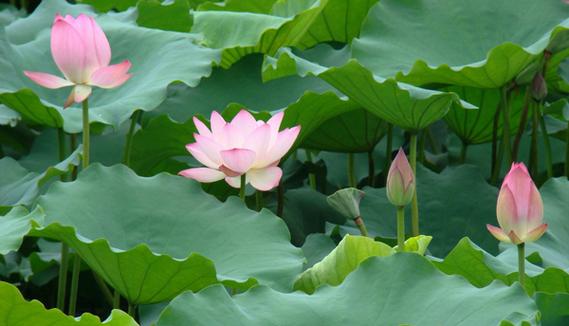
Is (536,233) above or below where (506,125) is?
above

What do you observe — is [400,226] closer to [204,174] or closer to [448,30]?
[204,174]

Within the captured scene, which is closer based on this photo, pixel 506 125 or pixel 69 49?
pixel 69 49

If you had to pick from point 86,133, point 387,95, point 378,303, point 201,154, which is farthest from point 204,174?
point 378,303

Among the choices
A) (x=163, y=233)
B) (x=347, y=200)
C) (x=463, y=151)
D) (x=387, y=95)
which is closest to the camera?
(x=347, y=200)

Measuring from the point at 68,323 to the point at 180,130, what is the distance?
29.6 inches

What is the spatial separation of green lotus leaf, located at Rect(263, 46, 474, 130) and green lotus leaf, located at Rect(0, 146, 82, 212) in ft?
1.28

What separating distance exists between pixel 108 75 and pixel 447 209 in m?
0.64

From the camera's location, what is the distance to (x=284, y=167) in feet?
7.11

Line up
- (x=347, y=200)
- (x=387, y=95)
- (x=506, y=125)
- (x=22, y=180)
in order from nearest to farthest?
(x=347, y=200), (x=387, y=95), (x=22, y=180), (x=506, y=125)

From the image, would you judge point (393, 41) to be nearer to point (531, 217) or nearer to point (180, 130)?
point (180, 130)

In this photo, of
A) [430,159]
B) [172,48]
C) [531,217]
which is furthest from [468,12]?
[531,217]

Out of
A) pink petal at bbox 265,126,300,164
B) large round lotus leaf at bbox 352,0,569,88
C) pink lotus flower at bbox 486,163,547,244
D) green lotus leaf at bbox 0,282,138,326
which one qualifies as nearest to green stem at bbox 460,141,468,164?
large round lotus leaf at bbox 352,0,569,88

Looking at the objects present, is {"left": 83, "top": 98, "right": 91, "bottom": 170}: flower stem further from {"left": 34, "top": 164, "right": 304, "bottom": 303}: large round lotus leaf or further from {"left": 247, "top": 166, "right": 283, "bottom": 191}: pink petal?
{"left": 247, "top": 166, "right": 283, "bottom": 191}: pink petal

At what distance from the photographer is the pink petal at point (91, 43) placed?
62.2 inches
